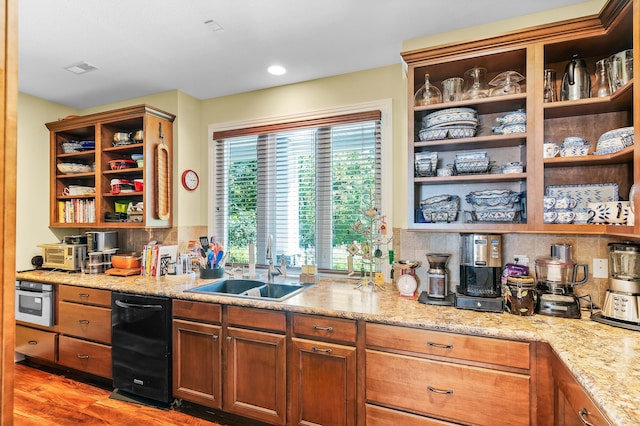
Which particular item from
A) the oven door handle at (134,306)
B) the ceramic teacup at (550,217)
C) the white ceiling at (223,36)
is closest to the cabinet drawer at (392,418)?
the ceramic teacup at (550,217)

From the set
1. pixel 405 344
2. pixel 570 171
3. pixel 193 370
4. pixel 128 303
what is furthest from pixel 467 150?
pixel 128 303

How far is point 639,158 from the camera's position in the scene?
4.78 ft

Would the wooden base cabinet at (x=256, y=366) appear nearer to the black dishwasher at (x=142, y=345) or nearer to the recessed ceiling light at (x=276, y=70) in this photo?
the black dishwasher at (x=142, y=345)

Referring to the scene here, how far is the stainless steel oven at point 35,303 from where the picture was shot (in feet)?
9.55

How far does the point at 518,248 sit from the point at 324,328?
1348 mm

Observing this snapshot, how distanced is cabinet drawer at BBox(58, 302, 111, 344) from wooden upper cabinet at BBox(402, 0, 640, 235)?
2.53m

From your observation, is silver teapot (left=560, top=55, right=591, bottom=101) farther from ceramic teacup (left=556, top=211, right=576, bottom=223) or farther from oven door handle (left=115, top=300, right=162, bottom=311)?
oven door handle (left=115, top=300, right=162, bottom=311)

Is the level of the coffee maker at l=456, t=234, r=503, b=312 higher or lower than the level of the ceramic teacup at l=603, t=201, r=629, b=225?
lower

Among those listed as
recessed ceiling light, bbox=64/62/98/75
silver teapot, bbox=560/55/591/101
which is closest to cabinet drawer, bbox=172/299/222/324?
recessed ceiling light, bbox=64/62/98/75

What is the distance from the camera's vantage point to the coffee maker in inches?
76.8

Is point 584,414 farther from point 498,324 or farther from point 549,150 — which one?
point 549,150

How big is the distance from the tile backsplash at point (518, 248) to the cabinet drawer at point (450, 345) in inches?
24.2

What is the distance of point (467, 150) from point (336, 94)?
1.26 meters

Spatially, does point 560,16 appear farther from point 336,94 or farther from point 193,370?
point 193,370
